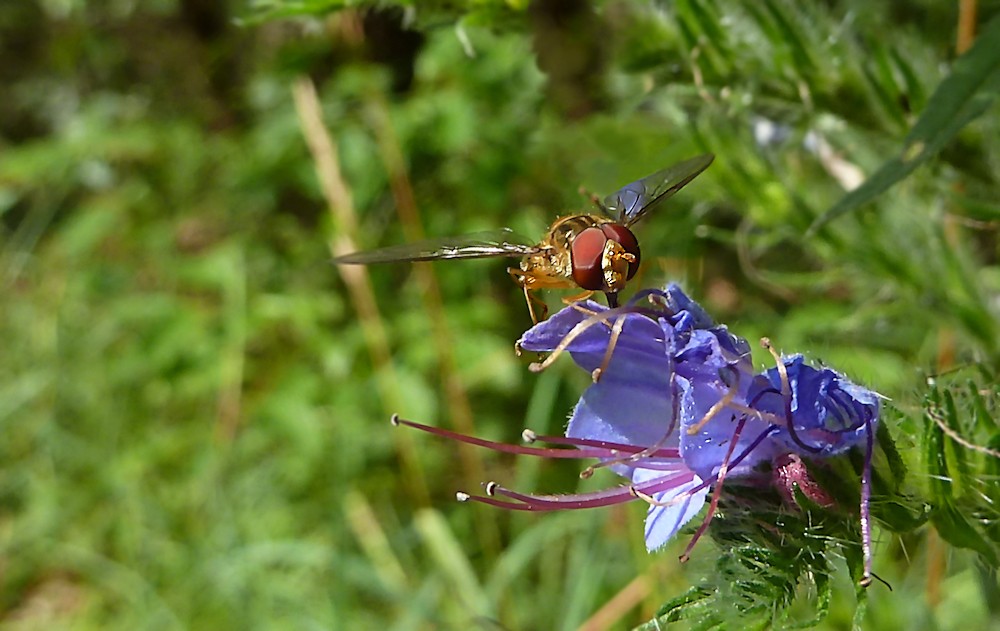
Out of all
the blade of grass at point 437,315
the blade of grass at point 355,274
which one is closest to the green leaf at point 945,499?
the blade of grass at point 437,315

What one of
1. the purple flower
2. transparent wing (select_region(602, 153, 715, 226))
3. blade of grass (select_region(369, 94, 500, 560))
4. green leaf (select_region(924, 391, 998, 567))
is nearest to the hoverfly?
transparent wing (select_region(602, 153, 715, 226))

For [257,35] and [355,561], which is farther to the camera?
[257,35]

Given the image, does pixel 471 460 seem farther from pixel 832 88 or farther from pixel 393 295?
pixel 832 88

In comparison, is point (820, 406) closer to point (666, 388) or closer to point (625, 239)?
point (666, 388)

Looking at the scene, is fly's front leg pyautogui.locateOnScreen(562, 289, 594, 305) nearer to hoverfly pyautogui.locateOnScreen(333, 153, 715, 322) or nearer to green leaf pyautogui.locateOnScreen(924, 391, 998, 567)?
hoverfly pyautogui.locateOnScreen(333, 153, 715, 322)

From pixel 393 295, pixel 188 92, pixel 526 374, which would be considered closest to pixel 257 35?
pixel 188 92

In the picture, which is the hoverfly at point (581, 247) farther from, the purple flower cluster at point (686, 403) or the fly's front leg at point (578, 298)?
the purple flower cluster at point (686, 403)
